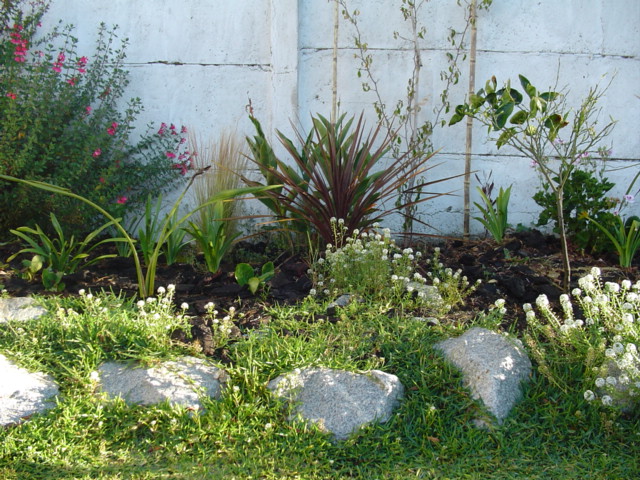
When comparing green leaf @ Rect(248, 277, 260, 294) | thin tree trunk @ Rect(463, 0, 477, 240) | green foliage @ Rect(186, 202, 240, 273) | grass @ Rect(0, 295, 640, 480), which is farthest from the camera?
thin tree trunk @ Rect(463, 0, 477, 240)

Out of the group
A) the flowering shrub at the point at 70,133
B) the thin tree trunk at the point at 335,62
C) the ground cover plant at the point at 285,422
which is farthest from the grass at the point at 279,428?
the thin tree trunk at the point at 335,62

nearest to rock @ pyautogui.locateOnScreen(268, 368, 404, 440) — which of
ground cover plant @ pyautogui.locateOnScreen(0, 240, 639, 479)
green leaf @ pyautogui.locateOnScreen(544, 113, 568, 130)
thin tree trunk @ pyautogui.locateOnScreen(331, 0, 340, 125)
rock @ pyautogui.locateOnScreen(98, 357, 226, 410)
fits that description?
ground cover plant @ pyautogui.locateOnScreen(0, 240, 639, 479)

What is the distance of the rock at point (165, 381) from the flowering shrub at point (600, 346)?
1437mm

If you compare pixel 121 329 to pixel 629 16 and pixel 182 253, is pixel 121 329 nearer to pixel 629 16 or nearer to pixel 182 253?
pixel 182 253

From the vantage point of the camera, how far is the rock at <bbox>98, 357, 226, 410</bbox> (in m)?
2.58

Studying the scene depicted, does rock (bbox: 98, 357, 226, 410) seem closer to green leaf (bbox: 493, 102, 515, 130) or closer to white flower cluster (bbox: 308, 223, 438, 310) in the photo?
white flower cluster (bbox: 308, 223, 438, 310)

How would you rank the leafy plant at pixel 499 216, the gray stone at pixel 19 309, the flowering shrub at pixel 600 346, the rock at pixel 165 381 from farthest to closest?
the leafy plant at pixel 499 216, the gray stone at pixel 19 309, the rock at pixel 165 381, the flowering shrub at pixel 600 346

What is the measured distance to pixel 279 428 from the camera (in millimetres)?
2494

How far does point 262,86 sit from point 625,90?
9.00 ft

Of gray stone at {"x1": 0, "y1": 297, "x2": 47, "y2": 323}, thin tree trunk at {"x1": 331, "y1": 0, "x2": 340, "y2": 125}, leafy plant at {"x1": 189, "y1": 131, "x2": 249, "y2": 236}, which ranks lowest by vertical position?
gray stone at {"x1": 0, "y1": 297, "x2": 47, "y2": 323}

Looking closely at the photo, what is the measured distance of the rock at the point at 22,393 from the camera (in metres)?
2.53

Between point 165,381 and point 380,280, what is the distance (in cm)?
132

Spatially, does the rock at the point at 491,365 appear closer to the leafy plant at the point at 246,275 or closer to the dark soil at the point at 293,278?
the dark soil at the point at 293,278

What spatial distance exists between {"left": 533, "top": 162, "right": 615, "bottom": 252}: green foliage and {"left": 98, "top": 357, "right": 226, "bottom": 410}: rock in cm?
267
